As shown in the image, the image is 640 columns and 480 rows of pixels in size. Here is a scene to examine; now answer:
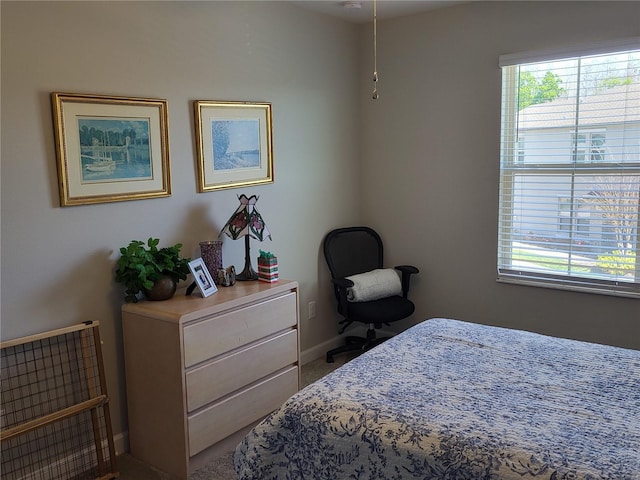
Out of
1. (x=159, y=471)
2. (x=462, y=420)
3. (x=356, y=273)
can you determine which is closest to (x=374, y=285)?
(x=356, y=273)

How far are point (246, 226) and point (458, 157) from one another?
1643 mm

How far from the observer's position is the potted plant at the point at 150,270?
8.60 feet

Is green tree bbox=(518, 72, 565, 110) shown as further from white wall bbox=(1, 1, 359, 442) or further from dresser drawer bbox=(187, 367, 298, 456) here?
dresser drawer bbox=(187, 367, 298, 456)

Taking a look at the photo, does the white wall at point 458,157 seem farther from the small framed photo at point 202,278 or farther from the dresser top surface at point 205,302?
the small framed photo at point 202,278

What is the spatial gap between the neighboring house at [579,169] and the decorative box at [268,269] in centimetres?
171

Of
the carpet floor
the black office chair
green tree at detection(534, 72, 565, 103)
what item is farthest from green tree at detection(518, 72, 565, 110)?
the carpet floor

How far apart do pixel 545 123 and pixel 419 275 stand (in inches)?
55.1

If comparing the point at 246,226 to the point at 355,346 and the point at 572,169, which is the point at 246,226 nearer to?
the point at 355,346

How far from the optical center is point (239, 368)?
2.79 meters

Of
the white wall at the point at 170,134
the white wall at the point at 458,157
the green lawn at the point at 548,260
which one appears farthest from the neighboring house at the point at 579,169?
the white wall at the point at 170,134

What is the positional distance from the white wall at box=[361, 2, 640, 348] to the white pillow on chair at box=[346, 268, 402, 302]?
253 millimetres

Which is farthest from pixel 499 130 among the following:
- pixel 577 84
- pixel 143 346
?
pixel 143 346

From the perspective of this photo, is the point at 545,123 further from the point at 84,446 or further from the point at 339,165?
the point at 84,446

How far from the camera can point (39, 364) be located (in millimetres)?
2449
